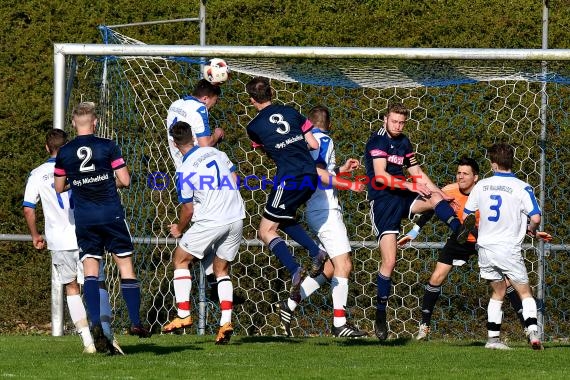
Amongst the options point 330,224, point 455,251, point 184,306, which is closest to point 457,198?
point 455,251

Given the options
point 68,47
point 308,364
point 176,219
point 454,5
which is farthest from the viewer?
point 454,5

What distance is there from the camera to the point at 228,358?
8586mm

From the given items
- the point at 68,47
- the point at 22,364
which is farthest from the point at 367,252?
the point at 22,364

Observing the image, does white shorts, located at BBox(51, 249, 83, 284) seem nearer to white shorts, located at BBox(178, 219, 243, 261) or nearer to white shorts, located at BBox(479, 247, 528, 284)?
white shorts, located at BBox(178, 219, 243, 261)

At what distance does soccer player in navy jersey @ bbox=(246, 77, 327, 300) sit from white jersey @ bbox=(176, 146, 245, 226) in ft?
1.16

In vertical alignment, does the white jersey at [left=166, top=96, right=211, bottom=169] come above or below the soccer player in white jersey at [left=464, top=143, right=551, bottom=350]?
above

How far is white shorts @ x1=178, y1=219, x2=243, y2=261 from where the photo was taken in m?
9.44

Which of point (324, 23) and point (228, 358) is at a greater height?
point (324, 23)

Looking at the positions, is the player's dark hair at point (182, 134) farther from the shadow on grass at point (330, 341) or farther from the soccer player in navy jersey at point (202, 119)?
the shadow on grass at point (330, 341)

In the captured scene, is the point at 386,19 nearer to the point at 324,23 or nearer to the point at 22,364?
the point at 324,23

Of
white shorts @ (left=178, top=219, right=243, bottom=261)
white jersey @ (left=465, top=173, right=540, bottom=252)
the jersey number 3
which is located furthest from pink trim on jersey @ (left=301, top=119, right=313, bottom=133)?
white jersey @ (left=465, top=173, right=540, bottom=252)

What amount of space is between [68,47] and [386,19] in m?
3.86

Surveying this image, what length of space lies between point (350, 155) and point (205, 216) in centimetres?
312

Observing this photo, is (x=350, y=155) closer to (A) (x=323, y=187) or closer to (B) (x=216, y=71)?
(A) (x=323, y=187)
